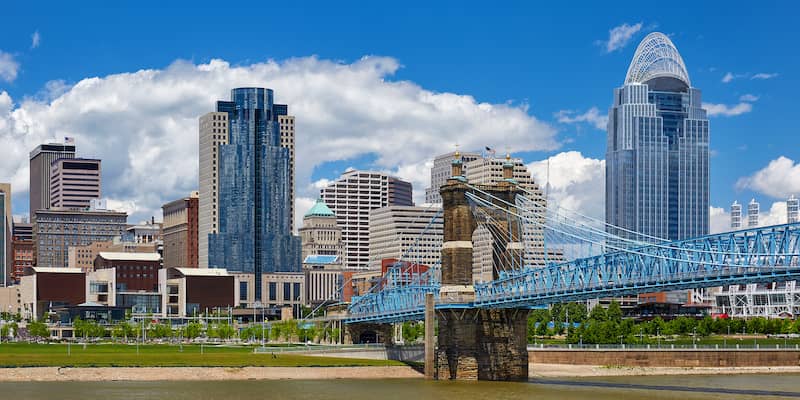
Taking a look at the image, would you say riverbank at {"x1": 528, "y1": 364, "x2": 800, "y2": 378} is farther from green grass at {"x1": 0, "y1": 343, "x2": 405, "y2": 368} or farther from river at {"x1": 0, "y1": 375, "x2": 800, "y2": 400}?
green grass at {"x1": 0, "y1": 343, "x2": 405, "y2": 368}

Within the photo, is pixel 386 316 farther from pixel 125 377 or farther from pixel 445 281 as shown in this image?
pixel 125 377

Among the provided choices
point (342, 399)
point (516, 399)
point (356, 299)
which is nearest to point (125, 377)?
point (342, 399)

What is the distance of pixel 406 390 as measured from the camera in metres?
109

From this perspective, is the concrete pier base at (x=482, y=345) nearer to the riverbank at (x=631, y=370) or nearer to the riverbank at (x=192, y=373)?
the riverbank at (x=192, y=373)

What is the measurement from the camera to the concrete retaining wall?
466 ft

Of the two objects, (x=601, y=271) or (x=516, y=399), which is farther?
(x=601, y=271)

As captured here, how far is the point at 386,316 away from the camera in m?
147

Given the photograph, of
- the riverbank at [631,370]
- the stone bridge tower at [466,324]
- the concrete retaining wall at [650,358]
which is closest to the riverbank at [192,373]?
the stone bridge tower at [466,324]

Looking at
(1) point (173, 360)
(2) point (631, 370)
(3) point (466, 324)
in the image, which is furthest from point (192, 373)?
(2) point (631, 370)

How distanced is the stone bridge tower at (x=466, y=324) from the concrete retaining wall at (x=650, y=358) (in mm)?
20314

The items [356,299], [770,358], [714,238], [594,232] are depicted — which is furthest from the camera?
[356,299]

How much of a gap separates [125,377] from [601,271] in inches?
1713

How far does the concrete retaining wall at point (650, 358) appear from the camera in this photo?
14200 cm

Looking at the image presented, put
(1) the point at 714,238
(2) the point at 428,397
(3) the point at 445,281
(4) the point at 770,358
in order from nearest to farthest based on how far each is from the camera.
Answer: (1) the point at 714,238, (2) the point at 428,397, (3) the point at 445,281, (4) the point at 770,358
